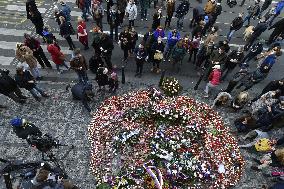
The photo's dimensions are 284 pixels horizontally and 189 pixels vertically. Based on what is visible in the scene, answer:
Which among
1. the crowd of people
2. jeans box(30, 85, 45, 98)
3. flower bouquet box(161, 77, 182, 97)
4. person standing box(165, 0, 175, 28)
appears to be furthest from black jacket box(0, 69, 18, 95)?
person standing box(165, 0, 175, 28)

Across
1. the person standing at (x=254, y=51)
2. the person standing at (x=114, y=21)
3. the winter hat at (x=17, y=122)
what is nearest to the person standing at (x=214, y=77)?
the person standing at (x=254, y=51)

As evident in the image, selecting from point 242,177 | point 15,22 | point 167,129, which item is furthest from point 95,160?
point 15,22

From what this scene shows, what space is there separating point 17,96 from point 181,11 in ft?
31.5

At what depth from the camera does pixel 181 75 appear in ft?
56.6

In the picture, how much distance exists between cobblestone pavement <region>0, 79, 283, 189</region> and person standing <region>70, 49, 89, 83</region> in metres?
1.08

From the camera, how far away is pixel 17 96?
49.9 feet

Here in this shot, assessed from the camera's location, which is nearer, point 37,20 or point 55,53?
point 55,53

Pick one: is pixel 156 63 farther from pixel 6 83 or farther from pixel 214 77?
pixel 6 83

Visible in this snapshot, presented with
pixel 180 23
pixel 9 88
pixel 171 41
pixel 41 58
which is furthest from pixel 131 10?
pixel 9 88

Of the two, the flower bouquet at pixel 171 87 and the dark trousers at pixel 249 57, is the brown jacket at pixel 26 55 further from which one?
the dark trousers at pixel 249 57

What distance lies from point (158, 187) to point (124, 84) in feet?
19.0

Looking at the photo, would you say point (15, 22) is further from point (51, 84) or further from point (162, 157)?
point (162, 157)

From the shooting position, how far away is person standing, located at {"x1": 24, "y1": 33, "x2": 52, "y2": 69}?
1547 centimetres

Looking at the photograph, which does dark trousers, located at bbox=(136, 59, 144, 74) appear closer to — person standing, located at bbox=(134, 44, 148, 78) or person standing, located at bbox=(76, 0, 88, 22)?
person standing, located at bbox=(134, 44, 148, 78)
